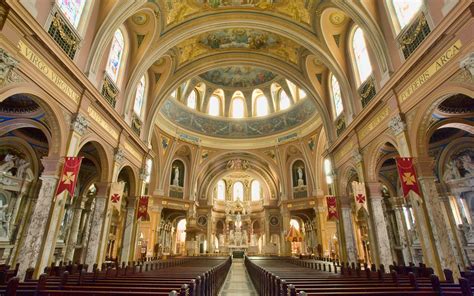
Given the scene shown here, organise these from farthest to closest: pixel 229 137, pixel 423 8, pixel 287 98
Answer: pixel 229 137 → pixel 287 98 → pixel 423 8

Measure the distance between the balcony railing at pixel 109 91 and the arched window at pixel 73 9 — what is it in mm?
2270

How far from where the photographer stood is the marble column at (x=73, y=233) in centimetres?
1307

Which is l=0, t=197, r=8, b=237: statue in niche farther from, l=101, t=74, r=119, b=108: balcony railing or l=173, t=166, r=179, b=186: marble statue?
l=173, t=166, r=179, b=186: marble statue

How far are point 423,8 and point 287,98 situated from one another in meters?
17.1

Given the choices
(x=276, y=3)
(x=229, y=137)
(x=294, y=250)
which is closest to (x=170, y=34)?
(x=276, y=3)

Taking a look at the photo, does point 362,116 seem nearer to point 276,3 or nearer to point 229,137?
point 276,3

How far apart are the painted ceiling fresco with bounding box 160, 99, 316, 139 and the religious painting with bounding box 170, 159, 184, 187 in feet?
12.6

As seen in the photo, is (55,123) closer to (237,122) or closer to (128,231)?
(128,231)

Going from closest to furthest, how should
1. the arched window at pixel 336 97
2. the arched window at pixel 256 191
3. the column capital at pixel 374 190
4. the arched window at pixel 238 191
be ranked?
the column capital at pixel 374 190 → the arched window at pixel 336 97 → the arched window at pixel 256 191 → the arched window at pixel 238 191

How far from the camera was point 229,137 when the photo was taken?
84.9 feet

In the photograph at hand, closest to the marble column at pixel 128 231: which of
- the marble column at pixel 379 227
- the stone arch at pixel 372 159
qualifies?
the marble column at pixel 379 227

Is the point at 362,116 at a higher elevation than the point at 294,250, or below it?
higher

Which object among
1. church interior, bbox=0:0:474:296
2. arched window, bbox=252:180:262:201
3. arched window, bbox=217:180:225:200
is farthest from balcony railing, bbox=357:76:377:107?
arched window, bbox=217:180:225:200

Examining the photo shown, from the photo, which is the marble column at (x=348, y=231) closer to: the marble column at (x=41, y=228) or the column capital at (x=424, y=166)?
the column capital at (x=424, y=166)
